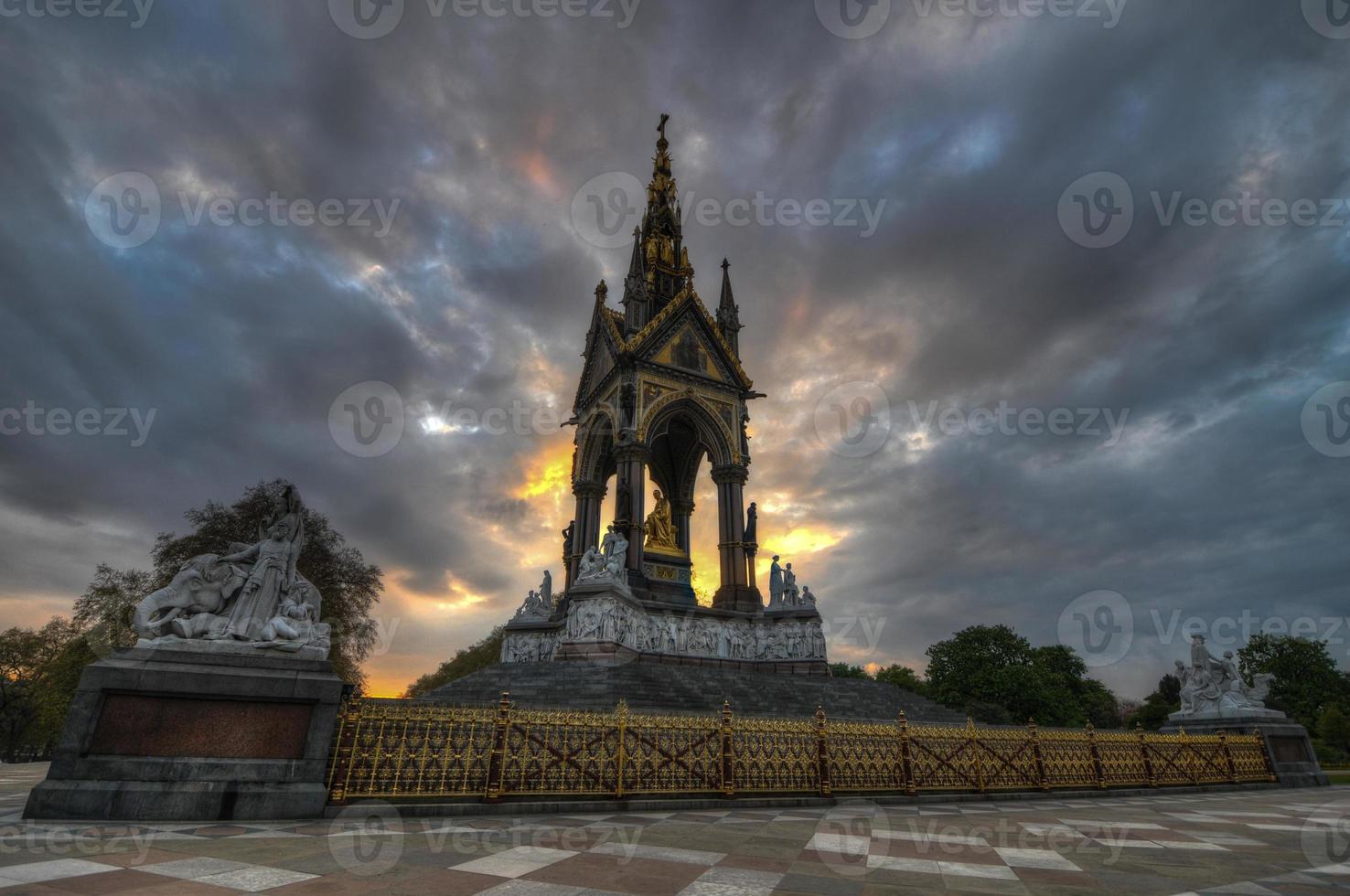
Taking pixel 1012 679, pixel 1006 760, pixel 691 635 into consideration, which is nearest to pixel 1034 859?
pixel 1006 760

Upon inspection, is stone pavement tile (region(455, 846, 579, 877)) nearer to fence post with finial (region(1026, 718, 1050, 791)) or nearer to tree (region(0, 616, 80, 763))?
fence post with finial (region(1026, 718, 1050, 791))

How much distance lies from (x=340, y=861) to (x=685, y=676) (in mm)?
12348

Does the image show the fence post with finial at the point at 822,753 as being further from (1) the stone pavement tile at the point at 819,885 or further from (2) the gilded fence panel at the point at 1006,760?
(1) the stone pavement tile at the point at 819,885

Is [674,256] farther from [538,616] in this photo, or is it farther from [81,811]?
[81,811]

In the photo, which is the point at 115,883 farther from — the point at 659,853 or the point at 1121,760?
the point at 1121,760

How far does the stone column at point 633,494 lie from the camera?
22.5 metres

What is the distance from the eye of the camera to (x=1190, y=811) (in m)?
9.17

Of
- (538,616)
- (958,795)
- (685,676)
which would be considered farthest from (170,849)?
(538,616)

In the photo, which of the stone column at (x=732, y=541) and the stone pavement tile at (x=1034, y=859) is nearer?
the stone pavement tile at (x=1034, y=859)

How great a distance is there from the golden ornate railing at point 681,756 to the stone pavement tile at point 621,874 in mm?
3269

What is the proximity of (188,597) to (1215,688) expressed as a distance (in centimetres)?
2215

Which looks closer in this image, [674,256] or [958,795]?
[958,795]

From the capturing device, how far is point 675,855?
16.4 feet

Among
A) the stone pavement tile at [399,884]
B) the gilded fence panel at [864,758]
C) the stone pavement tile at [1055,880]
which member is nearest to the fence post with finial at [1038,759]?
the gilded fence panel at [864,758]
